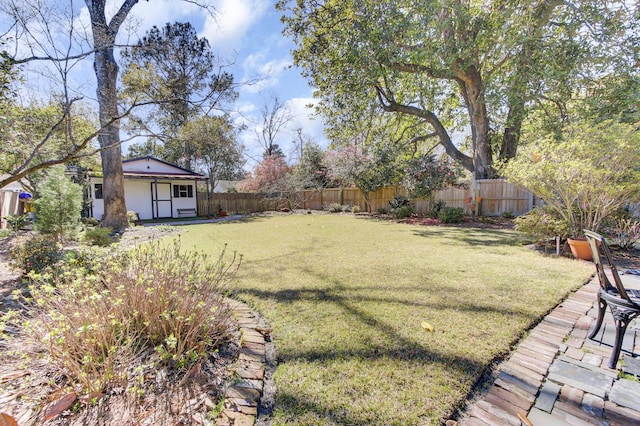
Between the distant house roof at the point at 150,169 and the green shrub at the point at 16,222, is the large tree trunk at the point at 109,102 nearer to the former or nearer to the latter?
the green shrub at the point at 16,222

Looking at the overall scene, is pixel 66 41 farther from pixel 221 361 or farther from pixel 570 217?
pixel 570 217

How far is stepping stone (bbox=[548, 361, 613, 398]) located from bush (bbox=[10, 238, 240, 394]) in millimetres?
2400

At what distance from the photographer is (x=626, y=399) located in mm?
1624

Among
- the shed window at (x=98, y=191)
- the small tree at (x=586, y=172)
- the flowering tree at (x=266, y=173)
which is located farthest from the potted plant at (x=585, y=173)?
the shed window at (x=98, y=191)

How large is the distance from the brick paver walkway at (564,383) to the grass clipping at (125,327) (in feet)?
5.90

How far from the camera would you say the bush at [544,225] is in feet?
17.1

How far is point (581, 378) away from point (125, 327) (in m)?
3.12

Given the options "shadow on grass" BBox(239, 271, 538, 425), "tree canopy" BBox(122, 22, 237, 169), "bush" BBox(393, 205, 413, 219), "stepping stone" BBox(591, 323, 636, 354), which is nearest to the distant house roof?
"tree canopy" BBox(122, 22, 237, 169)

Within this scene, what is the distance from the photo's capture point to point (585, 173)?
449cm

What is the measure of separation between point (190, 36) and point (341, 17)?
37.3 feet

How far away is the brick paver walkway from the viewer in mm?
1499

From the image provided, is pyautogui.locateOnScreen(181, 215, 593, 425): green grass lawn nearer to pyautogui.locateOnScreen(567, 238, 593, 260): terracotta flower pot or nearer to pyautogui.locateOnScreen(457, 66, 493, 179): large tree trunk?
pyautogui.locateOnScreen(567, 238, 593, 260): terracotta flower pot

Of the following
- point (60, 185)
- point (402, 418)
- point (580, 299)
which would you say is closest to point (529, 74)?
point (580, 299)

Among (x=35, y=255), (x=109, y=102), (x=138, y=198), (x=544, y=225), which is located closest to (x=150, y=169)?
(x=138, y=198)
